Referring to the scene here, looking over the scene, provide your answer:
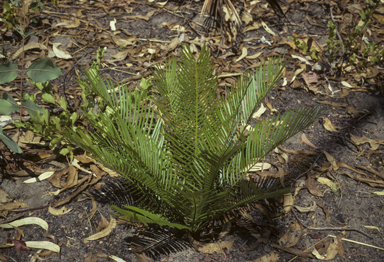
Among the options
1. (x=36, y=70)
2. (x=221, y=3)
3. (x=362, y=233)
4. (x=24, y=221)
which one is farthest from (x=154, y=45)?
(x=362, y=233)

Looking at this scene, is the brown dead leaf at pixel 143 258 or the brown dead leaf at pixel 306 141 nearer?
the brown dead leaf at pixel 143 258

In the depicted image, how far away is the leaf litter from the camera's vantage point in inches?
65.4

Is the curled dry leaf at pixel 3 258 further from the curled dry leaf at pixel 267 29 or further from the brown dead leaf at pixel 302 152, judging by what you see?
the curled dry leaf at pixel 267 29

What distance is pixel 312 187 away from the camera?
1.80 meters

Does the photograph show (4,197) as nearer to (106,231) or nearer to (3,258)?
(3,258)

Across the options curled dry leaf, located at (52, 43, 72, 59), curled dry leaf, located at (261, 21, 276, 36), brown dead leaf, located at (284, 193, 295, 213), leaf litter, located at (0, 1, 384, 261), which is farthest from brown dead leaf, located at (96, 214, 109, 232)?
curled dry leaf, located at (261, 21, 276, 36)

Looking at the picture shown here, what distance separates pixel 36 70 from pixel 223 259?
1.31 m

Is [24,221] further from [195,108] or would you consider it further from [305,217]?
[305,217]

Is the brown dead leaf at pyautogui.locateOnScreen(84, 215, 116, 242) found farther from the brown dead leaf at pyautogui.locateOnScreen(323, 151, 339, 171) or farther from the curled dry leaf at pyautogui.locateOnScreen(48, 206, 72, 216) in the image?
the brown dead leaf at pyautogui.locateOnScreen(323, 151, 339, 171)

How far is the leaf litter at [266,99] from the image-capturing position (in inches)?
65.4

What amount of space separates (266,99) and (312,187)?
80 centimetres

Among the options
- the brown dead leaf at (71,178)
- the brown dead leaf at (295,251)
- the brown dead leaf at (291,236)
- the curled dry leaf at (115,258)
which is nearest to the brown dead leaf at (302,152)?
the brown dead leaf at (291,236)

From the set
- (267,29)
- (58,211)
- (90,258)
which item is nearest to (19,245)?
(58,211)

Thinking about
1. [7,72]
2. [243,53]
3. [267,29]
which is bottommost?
[243,53]
